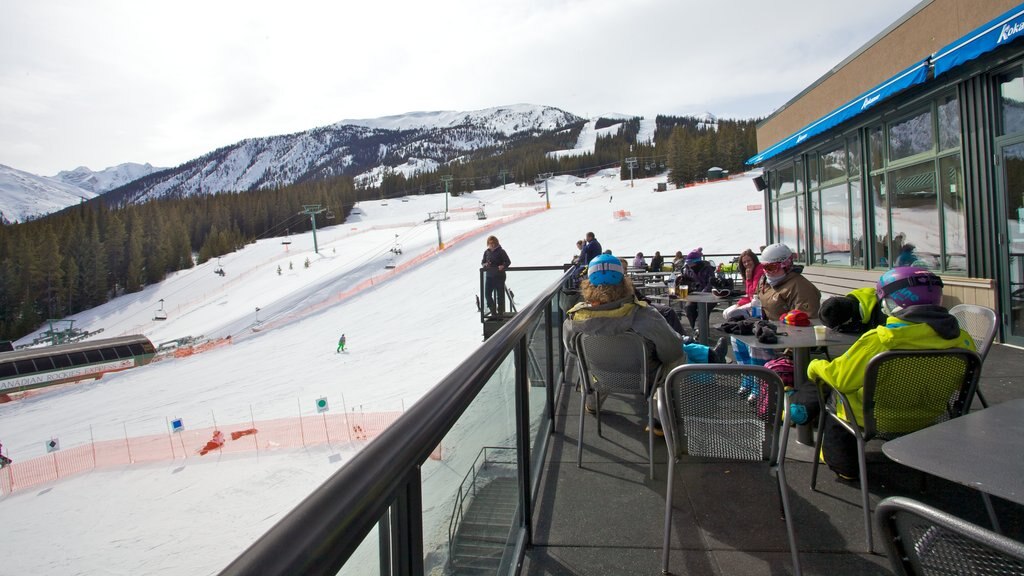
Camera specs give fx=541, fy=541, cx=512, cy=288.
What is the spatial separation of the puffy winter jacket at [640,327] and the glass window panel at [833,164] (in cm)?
893

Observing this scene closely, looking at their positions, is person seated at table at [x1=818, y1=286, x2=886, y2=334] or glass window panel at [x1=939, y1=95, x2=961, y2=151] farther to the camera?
glass window panel at [x1=939, y1=95, x2=961, y2=151]

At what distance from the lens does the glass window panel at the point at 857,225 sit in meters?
9.62

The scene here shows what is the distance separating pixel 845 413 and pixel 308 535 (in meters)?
2.62

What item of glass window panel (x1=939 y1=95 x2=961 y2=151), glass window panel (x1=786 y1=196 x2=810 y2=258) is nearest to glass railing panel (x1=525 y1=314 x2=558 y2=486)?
glass window panel (x1=939 y1=95 x2=961 y2=151)

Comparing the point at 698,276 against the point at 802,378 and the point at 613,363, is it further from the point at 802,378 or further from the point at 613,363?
the point at 613,363

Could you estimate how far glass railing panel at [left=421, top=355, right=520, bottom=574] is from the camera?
139cm

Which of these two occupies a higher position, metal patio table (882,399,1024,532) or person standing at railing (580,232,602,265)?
person standing at railing (580,232,602,265)

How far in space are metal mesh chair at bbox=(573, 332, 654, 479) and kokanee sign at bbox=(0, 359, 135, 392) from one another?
4331 cm

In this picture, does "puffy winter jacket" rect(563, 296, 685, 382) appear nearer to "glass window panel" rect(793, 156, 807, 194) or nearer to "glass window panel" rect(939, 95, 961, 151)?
"glass window panel" rect(939, 95, 961, 151)

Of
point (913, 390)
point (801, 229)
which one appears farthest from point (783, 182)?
point (913, 390)

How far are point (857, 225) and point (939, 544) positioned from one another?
418 inches

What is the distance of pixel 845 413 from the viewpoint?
253cm

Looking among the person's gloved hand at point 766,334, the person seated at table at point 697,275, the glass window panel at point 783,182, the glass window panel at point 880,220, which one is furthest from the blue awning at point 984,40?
the glass window panel at point 783,182

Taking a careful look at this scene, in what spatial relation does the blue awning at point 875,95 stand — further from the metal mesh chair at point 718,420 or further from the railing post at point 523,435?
the railing post at point 523,435
